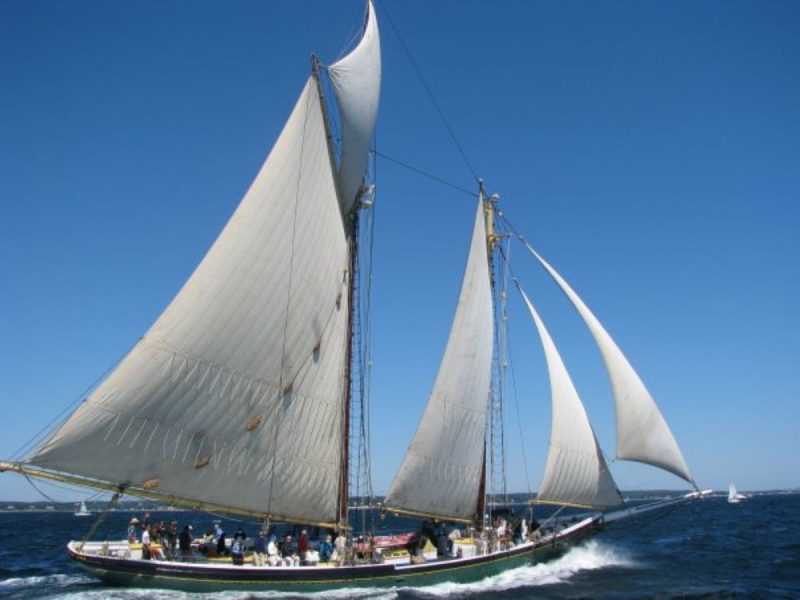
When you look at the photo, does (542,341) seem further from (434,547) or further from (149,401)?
(149,401)

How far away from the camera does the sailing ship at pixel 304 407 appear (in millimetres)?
24766

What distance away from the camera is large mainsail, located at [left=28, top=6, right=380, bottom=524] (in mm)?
24156

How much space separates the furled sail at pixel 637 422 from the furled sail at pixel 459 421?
578 cm

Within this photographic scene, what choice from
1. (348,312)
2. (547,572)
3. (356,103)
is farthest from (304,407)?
(547,572)

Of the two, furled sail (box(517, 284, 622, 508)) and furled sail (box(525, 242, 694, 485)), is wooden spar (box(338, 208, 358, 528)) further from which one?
furled sail (box(525, 242, 694, 485))

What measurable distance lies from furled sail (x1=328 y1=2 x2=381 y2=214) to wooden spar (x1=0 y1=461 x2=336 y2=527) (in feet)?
41.1

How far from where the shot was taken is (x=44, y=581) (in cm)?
3066

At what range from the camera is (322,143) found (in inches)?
1141

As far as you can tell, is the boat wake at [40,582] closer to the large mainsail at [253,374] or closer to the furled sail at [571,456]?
the large mainsail at [253,374]

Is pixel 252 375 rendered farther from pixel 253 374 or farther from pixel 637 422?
pixel 637 422

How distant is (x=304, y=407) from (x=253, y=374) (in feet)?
9.93

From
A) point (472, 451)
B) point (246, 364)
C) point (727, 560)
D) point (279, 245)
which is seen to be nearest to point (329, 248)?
point (279, 245)

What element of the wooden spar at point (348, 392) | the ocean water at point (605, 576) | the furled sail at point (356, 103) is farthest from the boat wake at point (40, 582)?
the furled sail at point (356, 103)

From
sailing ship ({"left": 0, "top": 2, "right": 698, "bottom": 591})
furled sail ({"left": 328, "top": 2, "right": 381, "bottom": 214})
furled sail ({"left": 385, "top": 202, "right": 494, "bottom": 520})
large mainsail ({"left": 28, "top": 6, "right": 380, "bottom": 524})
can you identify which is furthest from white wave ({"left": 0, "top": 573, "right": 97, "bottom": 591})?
furled sail ({"left": 328, "top": 2, "right": 381, "bottom": 214})
